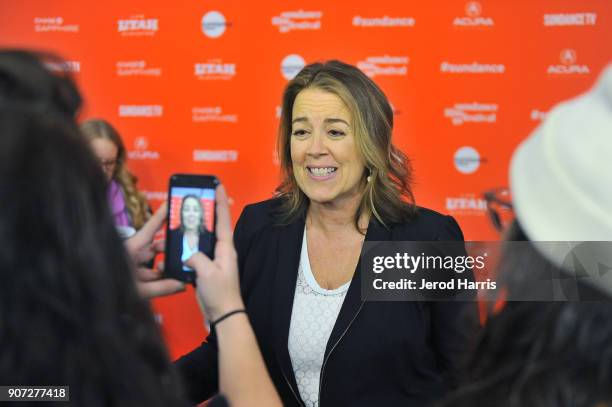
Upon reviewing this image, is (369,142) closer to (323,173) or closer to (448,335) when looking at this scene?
(323,173)

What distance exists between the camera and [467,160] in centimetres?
368

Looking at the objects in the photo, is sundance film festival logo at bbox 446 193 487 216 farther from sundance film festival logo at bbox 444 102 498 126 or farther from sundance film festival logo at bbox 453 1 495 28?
sundance film festival logo at bbox 453 1 495 28

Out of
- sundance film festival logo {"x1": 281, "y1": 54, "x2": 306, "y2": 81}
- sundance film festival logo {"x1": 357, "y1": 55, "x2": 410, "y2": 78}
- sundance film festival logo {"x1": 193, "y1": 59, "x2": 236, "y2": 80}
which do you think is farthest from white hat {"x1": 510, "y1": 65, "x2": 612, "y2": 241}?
sundance film festival logo {"x1": 193, "y1": 59, "x2": 236, "y2": 80}

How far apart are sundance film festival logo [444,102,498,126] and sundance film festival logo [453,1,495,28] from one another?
45 centimetres

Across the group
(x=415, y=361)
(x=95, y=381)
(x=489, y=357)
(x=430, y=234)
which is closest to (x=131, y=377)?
(x=95, y=381)

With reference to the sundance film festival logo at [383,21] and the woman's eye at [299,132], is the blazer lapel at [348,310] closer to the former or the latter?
the woman's eye at [299,132]

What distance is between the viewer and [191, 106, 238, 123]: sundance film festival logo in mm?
3840

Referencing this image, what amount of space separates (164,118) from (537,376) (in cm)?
349

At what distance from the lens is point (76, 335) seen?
2.11ft

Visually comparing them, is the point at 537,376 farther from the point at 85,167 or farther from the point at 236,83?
the point at 236,83

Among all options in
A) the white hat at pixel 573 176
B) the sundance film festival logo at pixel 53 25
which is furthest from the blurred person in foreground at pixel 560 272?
the sundance film festival logo at pixel 53 25

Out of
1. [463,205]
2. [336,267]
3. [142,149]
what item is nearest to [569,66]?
[463,205]

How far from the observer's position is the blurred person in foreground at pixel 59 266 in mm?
605

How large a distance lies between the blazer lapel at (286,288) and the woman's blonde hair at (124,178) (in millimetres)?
1731
